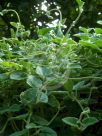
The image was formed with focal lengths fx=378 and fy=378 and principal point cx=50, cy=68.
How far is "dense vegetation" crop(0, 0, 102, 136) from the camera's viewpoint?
77 centimetres

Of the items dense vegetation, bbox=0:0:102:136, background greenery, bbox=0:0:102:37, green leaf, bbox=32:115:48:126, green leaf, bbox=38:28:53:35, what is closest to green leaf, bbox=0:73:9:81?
dense vegetation, bbox=0:0:102:136

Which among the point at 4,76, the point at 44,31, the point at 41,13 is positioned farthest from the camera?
the point at 41,13

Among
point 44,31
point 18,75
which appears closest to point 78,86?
point 18,75

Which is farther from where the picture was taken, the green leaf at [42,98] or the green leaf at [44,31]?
the green leaf at [44,31]

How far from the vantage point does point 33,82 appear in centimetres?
78

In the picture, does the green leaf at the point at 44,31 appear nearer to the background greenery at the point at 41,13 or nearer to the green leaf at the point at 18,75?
the green leaf at the point at 18,75

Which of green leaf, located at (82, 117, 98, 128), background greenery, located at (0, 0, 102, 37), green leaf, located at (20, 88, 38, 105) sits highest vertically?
green leaf, located at (20, 88, 38, 105)

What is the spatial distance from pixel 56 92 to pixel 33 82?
2.0 inches

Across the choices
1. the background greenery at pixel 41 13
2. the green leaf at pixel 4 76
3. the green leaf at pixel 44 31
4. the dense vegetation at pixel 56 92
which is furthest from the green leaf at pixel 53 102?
the background greenery at pixel 41 13

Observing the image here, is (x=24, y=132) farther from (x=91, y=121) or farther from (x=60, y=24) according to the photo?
(x=60, y=24)

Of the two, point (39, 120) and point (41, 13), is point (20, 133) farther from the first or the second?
point (41, 13)

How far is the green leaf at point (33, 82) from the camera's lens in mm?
777

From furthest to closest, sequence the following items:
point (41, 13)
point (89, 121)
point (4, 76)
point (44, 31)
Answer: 1. point (41, 13)
2. point (44, 31)
3. point (4, 76)
4. point (89, 121)

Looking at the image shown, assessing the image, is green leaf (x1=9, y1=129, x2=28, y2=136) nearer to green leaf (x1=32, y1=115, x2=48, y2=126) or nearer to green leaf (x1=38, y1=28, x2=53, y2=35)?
green leaf (x1=32, y1=115, x2=48, y2=126)
